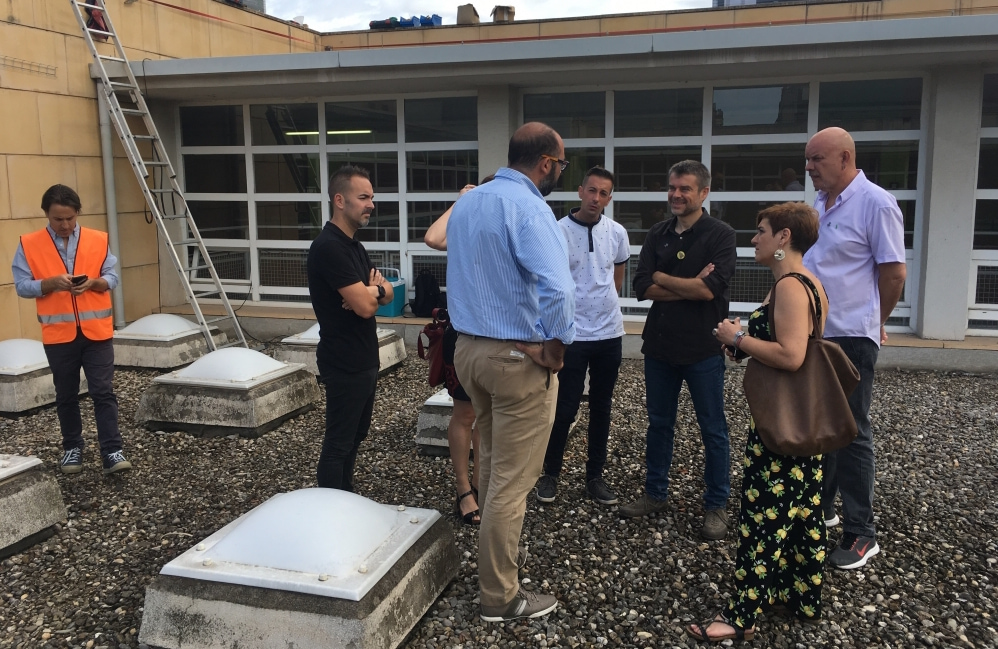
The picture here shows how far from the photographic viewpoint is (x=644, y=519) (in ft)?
13.6

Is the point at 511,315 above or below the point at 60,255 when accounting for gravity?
below

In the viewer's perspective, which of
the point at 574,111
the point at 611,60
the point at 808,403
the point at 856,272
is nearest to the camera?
the point at 808,403

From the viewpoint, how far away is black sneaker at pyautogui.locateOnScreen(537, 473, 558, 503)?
171 inches

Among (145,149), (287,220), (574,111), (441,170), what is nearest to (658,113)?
(574,111)

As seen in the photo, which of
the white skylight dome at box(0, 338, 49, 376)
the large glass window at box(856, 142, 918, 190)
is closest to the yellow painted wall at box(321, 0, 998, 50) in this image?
the large glass window at box(856, 142, 918, 190)

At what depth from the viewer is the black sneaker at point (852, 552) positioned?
3.56 meters

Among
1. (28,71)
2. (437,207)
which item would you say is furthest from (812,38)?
(28,71)

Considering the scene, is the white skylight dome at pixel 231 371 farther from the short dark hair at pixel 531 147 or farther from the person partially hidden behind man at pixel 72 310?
the short dark hair at pixel 531 147

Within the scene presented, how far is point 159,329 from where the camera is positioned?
8.12 metres

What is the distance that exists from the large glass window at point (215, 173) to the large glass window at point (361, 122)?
1379mm

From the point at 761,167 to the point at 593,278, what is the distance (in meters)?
5.01

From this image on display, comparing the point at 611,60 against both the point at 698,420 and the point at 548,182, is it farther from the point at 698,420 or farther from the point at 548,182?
the point at 548,182

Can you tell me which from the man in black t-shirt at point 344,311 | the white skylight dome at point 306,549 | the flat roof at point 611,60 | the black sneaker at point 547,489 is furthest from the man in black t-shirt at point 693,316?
the flat roof at point 611,60

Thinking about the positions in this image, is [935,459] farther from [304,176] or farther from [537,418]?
[304,176]
